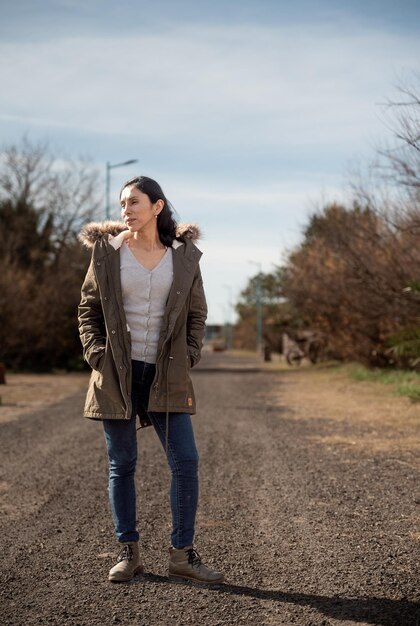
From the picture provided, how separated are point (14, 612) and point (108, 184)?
30.1 meters

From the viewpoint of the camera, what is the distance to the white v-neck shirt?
4652mm

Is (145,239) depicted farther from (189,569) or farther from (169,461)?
(189,569)

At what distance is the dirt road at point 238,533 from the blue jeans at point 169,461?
30cm

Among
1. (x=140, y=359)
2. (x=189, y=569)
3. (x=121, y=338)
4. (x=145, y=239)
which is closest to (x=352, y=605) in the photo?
(x=189, y=569)

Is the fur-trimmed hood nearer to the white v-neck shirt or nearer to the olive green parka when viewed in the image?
the olive green parka

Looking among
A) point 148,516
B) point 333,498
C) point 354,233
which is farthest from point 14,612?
point 354,233

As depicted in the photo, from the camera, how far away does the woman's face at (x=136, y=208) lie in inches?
184

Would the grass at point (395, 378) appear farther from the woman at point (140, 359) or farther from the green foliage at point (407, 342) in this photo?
the woman at point (140, 359)

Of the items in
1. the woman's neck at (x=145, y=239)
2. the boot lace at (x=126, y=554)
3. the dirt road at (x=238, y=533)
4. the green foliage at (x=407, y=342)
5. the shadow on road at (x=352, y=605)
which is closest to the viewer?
the shadow on road at (x=352, y=605)

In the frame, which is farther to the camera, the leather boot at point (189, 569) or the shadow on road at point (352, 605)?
the leather boot at point (189, 569)

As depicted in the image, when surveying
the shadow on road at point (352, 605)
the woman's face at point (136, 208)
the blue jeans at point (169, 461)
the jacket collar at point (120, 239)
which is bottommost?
the shadow on road at point (352, 605)

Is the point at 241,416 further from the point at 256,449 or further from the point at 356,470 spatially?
the point at 356,470

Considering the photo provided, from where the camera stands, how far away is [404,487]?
289 inches

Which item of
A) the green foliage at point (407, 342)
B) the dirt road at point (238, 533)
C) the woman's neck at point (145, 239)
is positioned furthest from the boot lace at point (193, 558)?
the green foliage at point (407, 342)
